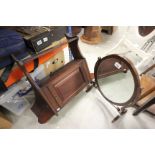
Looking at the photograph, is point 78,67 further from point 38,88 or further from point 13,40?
point 13,40

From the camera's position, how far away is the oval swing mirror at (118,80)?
3.36ft

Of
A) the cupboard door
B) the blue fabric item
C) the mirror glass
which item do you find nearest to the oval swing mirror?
the mirror glass

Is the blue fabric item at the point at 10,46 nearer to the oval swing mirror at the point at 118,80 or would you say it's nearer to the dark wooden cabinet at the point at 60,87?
the dark wooden cabinet at the point at 60,87

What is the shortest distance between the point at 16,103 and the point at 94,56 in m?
1.11

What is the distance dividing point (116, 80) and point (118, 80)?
0.02 m

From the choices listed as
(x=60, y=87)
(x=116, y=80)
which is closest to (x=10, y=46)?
(x=60, y=87)

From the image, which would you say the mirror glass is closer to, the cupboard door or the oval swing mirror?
the oval swing mirror

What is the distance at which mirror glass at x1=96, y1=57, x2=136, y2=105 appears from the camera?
107cm

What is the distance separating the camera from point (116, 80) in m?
1.23

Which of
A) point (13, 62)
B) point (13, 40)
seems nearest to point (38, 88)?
point (13, 62)

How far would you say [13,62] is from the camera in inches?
41.3

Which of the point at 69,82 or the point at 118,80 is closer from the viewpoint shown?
the point at 118,80

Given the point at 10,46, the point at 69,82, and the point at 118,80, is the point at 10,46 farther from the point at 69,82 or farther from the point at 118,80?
the point at 118,80

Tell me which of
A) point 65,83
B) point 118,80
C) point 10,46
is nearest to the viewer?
point 10,46
